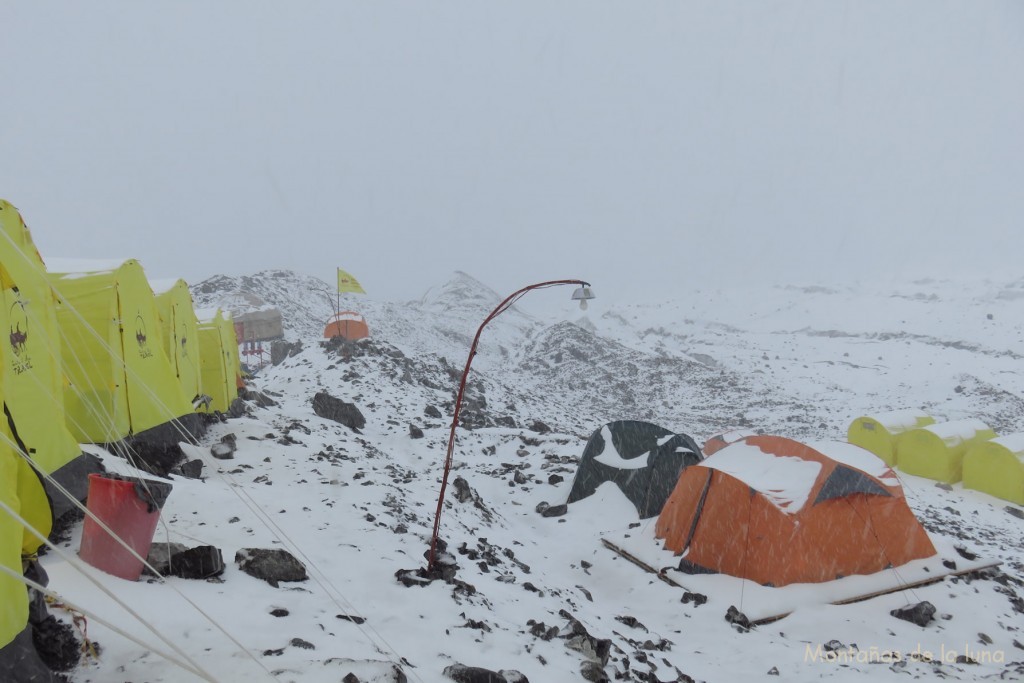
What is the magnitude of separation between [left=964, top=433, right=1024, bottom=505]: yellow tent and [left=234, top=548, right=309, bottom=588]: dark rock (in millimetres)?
18565

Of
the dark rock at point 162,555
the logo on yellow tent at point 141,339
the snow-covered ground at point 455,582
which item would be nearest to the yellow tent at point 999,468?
the snow-covered ground at point 455,582


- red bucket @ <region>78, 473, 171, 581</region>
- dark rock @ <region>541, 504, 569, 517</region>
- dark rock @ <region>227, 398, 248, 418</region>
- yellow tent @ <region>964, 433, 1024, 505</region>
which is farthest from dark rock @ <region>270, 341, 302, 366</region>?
yellow tent @ <region>964, 433, 1024, 505</region>

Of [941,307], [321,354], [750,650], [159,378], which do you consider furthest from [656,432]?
[941,307]

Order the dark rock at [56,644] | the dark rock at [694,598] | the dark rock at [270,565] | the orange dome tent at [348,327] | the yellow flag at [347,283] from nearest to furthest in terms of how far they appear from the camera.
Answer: the dark rock at [56,644] → the dark rock at [270,565] → the dark rock at [694,598] → the yellow flag at [347,283] → the orange dome tent at [348,327]

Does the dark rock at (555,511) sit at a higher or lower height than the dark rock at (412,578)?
lower

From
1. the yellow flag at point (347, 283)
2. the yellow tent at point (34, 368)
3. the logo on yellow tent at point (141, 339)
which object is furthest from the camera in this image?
the yellow flag at point (347, 283)

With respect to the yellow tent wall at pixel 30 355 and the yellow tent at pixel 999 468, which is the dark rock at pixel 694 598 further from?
the yellow tent at pixel 999 468

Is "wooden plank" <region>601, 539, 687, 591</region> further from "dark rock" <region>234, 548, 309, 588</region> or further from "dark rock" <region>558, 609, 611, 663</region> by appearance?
"dark rock" <region>234, 548, 309, 588</region>

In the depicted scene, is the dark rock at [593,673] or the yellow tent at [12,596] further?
the dark rock at [593,673]

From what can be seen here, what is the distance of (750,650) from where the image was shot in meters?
6.87

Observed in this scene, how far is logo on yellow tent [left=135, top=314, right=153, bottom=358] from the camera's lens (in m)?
8.52

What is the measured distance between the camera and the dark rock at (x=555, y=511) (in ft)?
37.8

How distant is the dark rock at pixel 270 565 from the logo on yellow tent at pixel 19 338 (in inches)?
97.0

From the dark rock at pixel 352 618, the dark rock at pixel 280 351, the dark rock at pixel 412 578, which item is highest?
the dark rock at pixel 352 618
